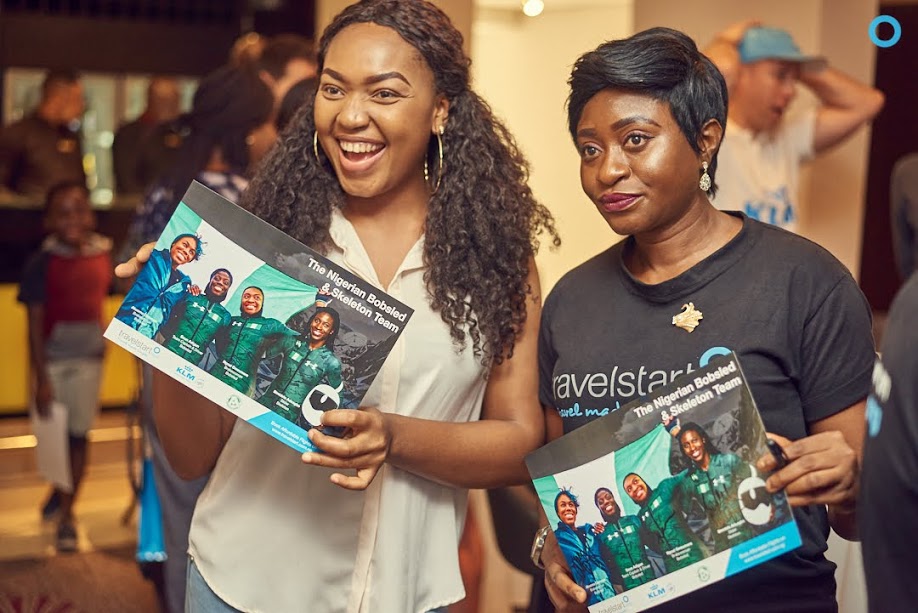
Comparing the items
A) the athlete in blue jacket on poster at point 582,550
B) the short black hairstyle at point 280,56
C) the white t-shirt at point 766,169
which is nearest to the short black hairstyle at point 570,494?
the athlete in blue jacket on poster at point 582,550

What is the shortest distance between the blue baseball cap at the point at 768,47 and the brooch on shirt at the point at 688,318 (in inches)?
84.3

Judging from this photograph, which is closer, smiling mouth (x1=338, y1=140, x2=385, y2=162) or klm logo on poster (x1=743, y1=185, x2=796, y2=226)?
smiling mouth (x1=338, y1=140, x2=385, y2=162)

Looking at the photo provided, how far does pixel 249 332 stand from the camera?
1631mm

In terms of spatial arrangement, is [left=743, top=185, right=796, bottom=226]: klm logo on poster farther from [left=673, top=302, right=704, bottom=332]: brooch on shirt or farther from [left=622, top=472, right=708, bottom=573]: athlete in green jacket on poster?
[left=622, top=472, right=708, bottom=573]: athlete in green jacket on poster

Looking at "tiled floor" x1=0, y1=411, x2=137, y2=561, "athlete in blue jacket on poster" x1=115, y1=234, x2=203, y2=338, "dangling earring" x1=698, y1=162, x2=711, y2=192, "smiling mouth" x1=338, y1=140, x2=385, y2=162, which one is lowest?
"tiled floor" x1=0, y1=411, x2=137, y2=561

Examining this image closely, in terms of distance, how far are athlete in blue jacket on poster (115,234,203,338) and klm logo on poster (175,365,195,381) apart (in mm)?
59

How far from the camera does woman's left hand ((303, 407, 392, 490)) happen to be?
160 centimetres

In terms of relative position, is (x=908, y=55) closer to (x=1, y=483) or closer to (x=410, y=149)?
(x=1, y=483)

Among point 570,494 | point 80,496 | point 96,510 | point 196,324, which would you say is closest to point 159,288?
point 196,324

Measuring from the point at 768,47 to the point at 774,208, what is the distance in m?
0.48

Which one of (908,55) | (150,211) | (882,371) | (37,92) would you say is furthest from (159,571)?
(908,55)

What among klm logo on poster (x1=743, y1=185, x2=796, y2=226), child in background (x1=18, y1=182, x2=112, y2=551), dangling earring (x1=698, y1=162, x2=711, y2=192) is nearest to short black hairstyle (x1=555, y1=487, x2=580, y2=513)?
dangling earring (x1=698, y1=162, x2=711, y2=192)

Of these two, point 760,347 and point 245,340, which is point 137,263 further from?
point 760,347

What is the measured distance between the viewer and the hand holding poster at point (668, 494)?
1.46 metres
